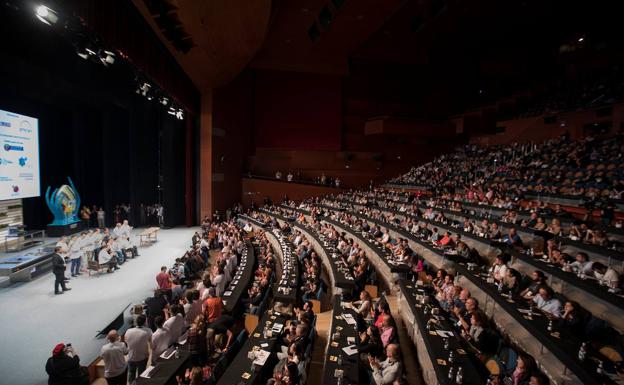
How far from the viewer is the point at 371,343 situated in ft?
16.6

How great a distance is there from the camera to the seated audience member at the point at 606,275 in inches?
194

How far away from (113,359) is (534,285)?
692 cm

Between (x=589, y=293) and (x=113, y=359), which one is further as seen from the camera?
(x=113, y=359)

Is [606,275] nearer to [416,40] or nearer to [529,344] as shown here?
[529,344]

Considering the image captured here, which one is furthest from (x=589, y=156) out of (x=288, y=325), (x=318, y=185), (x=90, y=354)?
(x=90, y=354)

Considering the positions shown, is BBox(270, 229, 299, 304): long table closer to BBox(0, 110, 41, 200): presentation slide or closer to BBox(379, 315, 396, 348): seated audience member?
BBox(379, 315, 396, 348): seated audience member

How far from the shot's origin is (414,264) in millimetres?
8133

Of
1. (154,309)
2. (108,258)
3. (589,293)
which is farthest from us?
(108,258)

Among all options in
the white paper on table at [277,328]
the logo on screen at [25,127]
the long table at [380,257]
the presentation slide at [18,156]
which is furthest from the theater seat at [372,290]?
the logo on screen at [25,127]

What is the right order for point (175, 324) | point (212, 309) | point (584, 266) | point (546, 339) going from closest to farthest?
point (546, 339) < point (584, 266) < point (175, 324) < point (212, 309)

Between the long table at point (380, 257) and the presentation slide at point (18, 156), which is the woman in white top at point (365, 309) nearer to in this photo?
the long table at point (380, 257)

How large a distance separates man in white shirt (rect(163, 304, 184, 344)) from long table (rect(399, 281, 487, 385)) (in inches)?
159

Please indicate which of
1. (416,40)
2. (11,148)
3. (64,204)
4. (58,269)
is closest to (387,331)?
(58,269)

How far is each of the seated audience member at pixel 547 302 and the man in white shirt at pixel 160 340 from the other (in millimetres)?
5973
